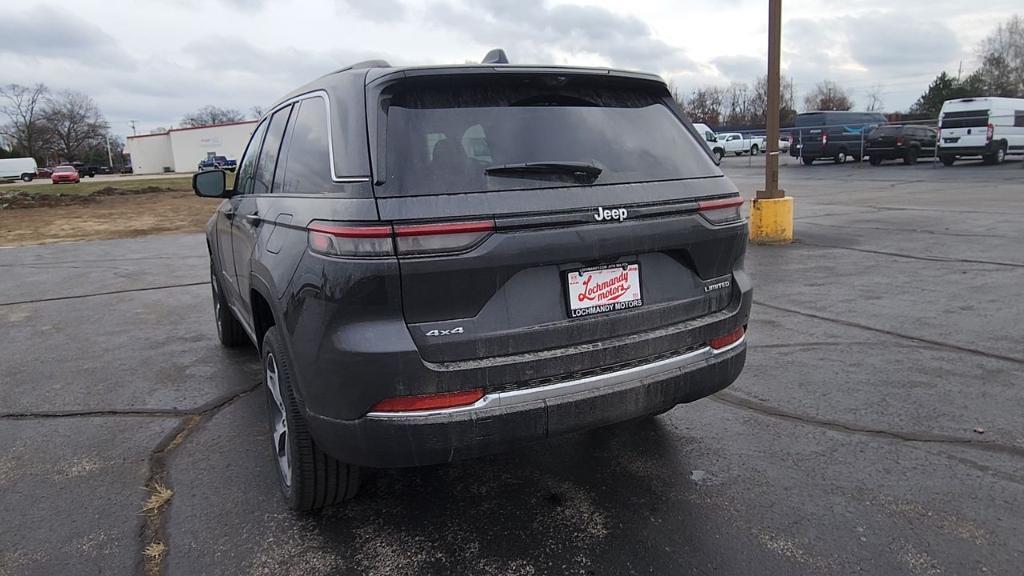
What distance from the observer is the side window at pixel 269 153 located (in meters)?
3.47

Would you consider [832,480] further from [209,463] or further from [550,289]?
[209,463]

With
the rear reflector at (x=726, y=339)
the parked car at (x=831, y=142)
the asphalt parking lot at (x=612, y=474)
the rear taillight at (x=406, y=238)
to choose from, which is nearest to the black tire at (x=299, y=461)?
the asphalt parking lot at (x=612, y=474)

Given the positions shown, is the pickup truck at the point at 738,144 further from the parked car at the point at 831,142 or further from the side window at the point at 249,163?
the side window at the point at 249,163

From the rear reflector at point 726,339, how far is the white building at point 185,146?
80465 mm

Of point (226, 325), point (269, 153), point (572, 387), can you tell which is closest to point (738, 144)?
point (226, 325)

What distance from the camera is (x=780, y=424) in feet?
12.2

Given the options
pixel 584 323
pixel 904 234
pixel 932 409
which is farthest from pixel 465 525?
pixel 904 234

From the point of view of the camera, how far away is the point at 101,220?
19812mm

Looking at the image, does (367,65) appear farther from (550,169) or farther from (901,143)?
(901,143)

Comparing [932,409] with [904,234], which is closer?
[932,409]

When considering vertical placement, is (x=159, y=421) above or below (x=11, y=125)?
below

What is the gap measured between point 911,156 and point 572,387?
3094 cm

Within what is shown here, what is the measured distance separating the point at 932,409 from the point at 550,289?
2.68 m

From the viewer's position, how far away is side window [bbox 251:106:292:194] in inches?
137
